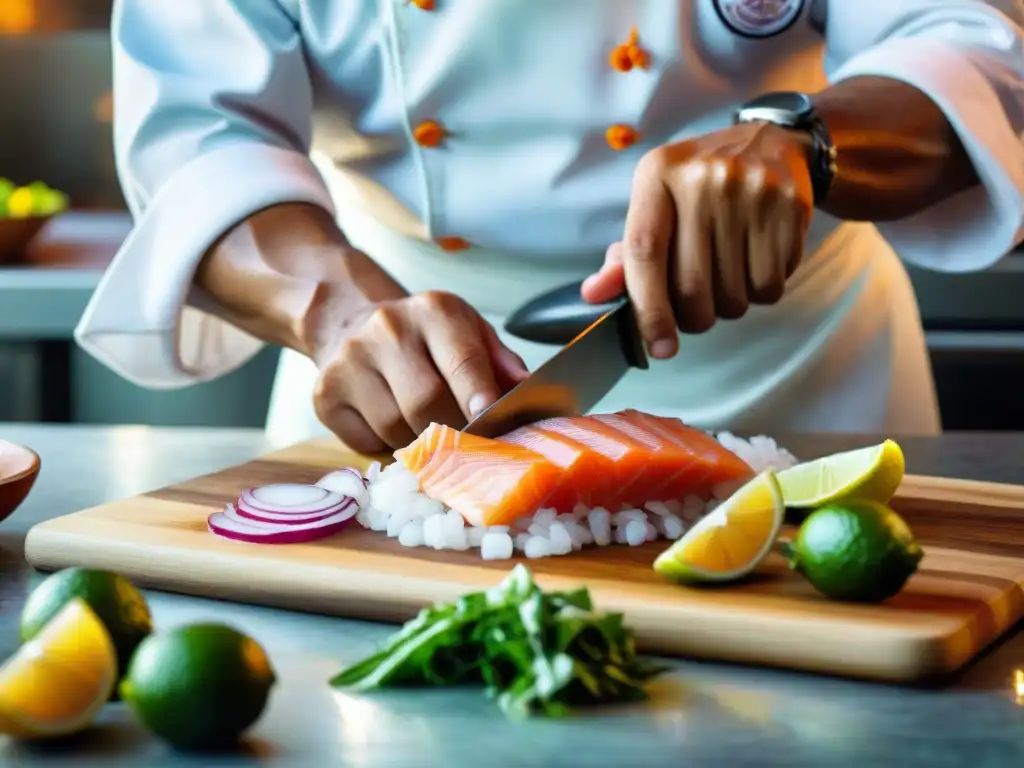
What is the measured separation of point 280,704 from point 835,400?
4.48 feet

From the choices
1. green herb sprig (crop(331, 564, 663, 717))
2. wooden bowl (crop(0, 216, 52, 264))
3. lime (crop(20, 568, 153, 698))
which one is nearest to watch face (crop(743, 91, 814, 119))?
green herb sprig (crop(331, 564, 663, 717))

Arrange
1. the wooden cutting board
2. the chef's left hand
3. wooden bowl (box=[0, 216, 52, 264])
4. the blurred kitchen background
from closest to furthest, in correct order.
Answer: the wooden cutting board → the chef's left hand → the blurred kitchen background → wooden bowl (box=[0, 216, 52, 264])

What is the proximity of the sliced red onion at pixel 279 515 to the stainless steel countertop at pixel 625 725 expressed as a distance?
0.14 meters

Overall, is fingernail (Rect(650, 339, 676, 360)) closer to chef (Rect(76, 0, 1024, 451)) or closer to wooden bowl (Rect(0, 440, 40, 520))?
chef (Rect(76, 0, 1024, 451))

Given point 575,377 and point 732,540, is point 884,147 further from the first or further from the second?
point 732,540

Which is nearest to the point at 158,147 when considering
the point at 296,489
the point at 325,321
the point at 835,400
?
the point at 325,321

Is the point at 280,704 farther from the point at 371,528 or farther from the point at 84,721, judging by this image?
the point at 371,528

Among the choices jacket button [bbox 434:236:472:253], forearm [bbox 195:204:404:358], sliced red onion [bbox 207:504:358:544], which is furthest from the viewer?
jacket button [bbox 434:236:472:253]

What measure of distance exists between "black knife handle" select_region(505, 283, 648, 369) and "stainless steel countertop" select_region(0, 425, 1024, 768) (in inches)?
21.0

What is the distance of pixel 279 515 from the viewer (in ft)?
4.49

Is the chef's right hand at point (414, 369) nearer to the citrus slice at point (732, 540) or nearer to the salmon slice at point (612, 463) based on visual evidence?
the salmon slice at point (612, 463)

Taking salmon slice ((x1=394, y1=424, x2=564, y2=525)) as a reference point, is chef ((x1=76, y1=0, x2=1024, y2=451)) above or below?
above

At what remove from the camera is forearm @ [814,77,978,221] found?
1733 millimetres

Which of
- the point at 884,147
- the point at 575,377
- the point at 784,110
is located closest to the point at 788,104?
the point at 784,110
